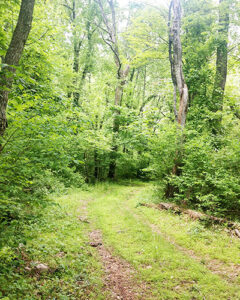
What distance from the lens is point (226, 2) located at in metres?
12.3

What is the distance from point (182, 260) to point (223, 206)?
145 inches

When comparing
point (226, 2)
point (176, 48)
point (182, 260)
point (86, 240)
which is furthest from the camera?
point (226, 2)

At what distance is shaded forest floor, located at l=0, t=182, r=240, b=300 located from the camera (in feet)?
12.0

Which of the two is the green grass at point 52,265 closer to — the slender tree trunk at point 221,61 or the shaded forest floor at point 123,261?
the shaded forest floor at point 123,261

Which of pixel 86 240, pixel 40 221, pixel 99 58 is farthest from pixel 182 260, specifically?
pixel 99 58

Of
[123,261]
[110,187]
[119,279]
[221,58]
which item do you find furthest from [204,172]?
[221,58]

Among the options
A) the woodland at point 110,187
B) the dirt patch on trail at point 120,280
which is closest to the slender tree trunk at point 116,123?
the woodland at point 110,187

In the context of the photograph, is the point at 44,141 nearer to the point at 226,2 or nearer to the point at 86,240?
the point at 86,240

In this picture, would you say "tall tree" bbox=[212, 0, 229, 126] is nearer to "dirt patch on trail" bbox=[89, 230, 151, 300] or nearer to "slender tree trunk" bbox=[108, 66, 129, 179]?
"slender tree trunk" bbox=[108, 66, 129, 179]

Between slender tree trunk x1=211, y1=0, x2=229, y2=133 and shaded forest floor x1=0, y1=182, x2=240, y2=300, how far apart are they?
28.1 ft

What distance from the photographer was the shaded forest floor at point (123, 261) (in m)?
3.67

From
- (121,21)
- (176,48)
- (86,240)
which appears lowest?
(86,240)

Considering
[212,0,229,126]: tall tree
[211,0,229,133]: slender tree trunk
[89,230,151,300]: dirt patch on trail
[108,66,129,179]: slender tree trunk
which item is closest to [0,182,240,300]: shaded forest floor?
[89,230,151,300]: dirt patch on trail

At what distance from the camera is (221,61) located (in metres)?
13.3
